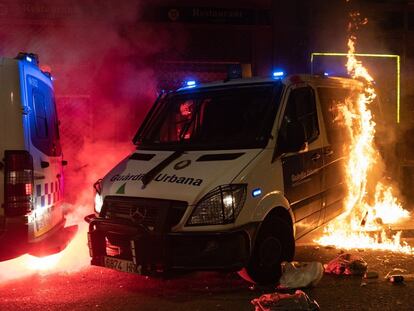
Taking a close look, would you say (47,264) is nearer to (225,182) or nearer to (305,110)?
(225,182)

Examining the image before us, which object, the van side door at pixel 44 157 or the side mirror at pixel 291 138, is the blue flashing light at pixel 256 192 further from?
the van side door at pixel 44 157

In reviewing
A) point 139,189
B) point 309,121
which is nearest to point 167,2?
point 309,121

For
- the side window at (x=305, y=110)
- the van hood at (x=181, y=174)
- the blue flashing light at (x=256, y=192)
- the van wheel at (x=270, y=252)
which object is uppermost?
the side window at (x=305, y=110)

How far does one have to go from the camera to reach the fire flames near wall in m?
6.36

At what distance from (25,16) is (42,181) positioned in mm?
5038

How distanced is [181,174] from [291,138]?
1.11 meters

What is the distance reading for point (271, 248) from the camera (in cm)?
469

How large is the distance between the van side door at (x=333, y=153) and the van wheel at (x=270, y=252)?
0.99 metres

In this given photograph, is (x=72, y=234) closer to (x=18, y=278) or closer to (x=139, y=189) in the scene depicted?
(x=18, y=278)

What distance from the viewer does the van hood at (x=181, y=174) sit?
4234 millimetres

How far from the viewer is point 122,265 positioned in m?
4.33

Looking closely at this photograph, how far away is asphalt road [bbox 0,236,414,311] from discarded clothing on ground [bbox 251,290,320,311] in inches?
9.9

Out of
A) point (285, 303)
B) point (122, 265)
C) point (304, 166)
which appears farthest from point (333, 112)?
point (122, 265)

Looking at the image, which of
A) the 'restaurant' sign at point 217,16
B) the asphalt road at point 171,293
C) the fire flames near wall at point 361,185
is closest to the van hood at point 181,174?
the asphalt road at point 171,293
